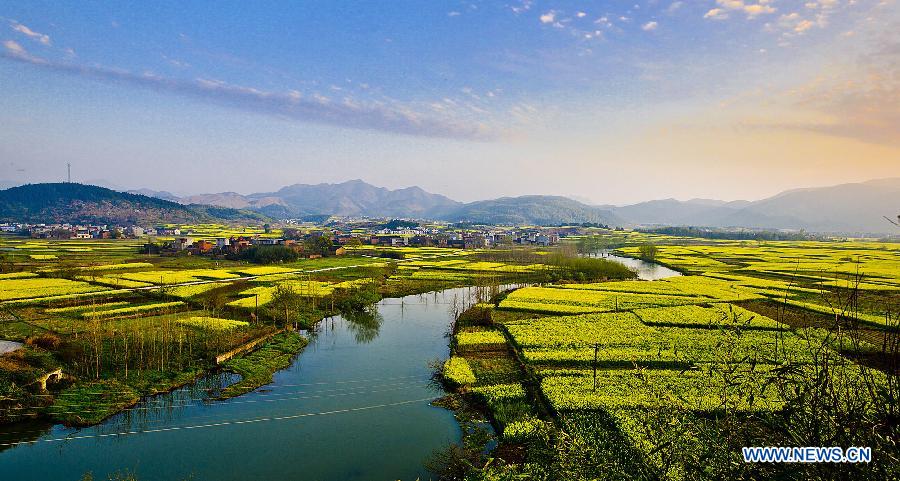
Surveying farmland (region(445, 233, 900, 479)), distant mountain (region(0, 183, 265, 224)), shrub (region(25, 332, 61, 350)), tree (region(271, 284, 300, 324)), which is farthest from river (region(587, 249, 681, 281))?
distant mountain (region(0, 183, 265, 224))

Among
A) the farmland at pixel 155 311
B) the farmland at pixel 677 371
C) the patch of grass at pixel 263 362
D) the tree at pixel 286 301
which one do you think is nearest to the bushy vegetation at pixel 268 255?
the farmland at pixel 155 311

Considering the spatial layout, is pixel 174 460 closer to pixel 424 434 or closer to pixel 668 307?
pixel 424 434

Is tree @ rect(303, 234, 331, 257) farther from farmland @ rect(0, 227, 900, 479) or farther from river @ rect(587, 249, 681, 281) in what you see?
river @ rect(587, 249, 681, 281)

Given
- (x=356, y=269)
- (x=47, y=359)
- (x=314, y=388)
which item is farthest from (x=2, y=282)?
(x=314, y=388)

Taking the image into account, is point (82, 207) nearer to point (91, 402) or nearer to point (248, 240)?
point (248, 240)

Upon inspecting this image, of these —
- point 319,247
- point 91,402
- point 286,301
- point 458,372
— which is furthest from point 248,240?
point 458,372
